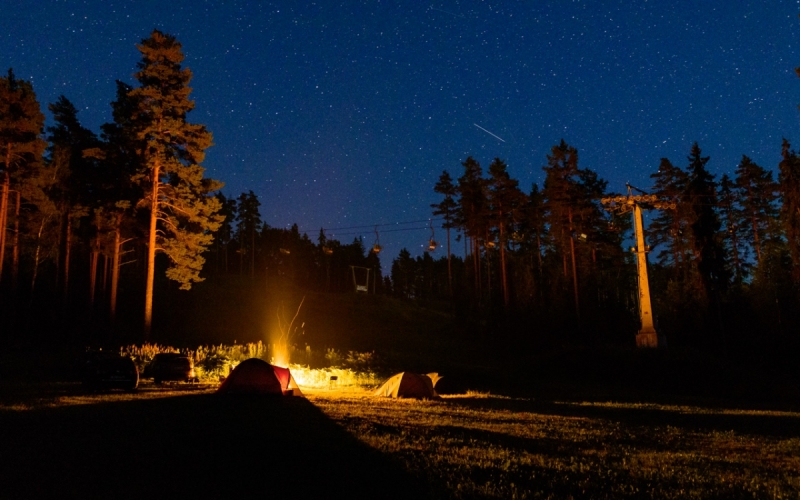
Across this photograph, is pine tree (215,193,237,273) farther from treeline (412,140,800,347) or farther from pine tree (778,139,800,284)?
pine tree (778,139,800,284)

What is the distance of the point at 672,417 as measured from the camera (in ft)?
54.6

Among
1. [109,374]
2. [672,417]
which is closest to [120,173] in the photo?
[109,374]

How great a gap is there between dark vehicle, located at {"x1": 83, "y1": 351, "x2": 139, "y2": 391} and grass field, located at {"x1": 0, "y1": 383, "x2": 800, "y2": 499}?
547 cm

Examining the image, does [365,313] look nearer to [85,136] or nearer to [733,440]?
[85,136]

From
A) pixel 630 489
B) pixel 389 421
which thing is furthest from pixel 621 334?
pixel 630 489

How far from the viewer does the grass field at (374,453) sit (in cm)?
694

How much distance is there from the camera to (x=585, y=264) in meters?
56.9

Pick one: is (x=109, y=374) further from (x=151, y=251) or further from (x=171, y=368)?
(x=151, y=251)

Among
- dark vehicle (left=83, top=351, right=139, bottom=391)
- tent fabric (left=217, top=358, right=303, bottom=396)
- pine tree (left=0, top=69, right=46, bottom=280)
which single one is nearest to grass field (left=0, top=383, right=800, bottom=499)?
tent fabric (left=217, top=358, right=303, bottom=396)

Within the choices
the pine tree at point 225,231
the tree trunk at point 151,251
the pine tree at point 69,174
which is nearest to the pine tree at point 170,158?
the tree trunk at point 151,251

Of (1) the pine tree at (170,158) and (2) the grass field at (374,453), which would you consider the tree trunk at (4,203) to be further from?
(2) the grass field at (374,453)

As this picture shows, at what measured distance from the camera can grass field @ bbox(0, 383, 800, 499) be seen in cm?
694

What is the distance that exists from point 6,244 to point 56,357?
12.4 m

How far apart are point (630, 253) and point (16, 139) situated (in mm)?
46984
